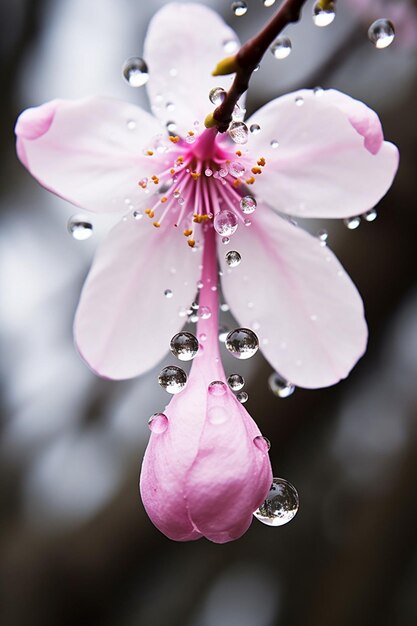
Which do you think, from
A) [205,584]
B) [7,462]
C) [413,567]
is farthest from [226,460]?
[413,567]

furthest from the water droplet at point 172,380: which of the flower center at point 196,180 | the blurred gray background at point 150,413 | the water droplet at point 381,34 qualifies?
the blurred gray background at point 150,413

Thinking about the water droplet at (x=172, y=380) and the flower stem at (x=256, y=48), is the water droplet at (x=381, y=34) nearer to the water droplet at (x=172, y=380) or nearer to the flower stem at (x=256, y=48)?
the flower stem at (x=256, y=48)

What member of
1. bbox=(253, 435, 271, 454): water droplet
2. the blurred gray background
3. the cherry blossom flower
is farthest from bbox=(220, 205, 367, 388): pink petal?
the blurred gray background

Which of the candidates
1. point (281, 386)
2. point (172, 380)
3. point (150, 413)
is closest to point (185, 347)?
point (172, 380)

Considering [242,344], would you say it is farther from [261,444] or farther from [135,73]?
[135,73]

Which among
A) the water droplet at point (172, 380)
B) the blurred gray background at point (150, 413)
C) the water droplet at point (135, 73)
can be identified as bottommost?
the blurred gray background at point (150, 413)

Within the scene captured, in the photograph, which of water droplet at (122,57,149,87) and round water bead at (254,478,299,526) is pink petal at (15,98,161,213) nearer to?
water droplet at (122,57,149,87)
